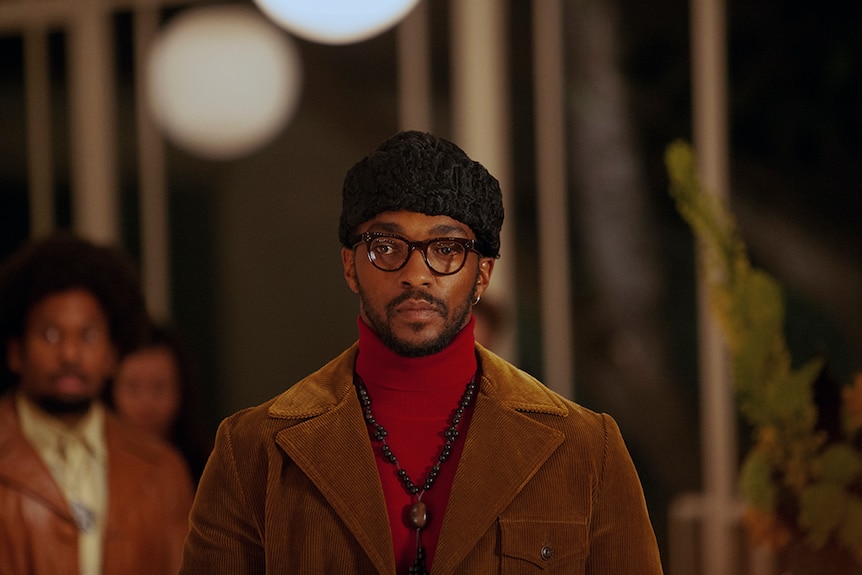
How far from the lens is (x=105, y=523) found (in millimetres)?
2264

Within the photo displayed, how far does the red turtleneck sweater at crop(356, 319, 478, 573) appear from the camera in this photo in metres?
1.46

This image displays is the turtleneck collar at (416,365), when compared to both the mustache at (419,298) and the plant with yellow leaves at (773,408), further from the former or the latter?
the plant with yellow leaves at (773,408)

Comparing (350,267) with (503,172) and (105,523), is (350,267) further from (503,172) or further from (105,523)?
(503,172)

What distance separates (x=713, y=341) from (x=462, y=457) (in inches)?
107

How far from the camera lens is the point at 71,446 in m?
2.30

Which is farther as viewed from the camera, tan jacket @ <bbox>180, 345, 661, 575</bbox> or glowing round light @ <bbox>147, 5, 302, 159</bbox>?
glowing round light @ <bbox>147, 5, 302, 159</bbox>

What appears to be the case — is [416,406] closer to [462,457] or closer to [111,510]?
[462,457]

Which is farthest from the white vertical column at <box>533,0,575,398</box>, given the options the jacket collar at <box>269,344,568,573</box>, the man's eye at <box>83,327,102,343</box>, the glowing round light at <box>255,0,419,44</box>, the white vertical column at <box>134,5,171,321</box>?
the jacket collar at <box>269,344,568,573</box>

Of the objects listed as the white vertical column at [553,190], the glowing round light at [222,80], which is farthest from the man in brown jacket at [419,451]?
the glowing round light at [222,80]

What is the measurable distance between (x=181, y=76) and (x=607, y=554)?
3.96m

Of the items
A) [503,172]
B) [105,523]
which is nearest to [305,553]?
[105,523]

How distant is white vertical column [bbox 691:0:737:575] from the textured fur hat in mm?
2636

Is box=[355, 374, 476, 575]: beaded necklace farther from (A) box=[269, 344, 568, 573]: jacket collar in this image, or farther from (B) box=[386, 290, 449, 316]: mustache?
(B) box=[386, 290, 449, 316]: mustache

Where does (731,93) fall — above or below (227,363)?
above
